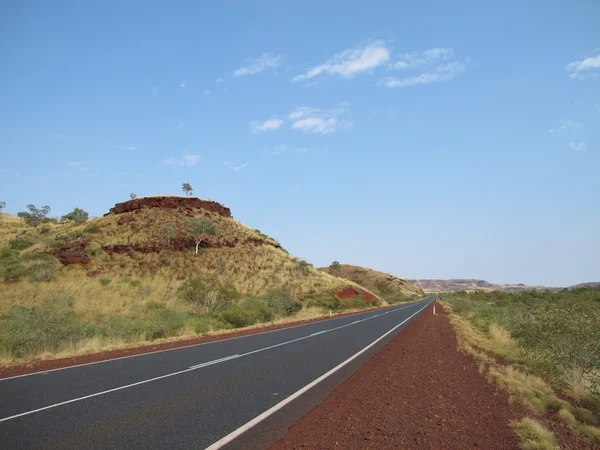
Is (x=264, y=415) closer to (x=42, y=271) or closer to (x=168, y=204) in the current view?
(x=42, y=271)

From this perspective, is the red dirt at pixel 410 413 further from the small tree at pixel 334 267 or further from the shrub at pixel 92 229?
the small tree at pixel 334 267

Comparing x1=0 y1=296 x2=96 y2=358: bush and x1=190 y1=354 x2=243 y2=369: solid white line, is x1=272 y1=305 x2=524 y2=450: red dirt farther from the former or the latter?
x1=0 y1=296 x2=96 y2=358: bush

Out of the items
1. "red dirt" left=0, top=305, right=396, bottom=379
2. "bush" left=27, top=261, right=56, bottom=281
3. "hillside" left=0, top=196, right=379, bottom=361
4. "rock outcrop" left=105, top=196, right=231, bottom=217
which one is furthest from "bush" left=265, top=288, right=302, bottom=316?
"rock outcrop" left=105, top=196, right=231, bottom=217

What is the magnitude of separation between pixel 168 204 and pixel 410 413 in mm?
60693

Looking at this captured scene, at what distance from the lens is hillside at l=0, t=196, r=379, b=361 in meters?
17.3

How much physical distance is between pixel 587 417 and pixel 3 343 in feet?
52.8

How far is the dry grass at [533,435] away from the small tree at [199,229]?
4869cm

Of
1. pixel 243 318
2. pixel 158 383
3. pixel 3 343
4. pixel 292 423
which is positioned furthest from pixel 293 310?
pixel 292 423

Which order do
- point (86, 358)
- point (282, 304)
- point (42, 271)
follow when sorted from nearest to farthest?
1. point (86, 358)
2. point (282, 304)
3. point (42, 271)

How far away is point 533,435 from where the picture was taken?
17.7ft

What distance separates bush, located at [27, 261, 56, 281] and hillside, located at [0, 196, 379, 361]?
9 cm

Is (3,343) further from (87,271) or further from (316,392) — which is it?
(87,271)

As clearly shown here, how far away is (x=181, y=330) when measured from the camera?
20.2 meters

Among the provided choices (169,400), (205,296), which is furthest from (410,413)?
(205,296)
